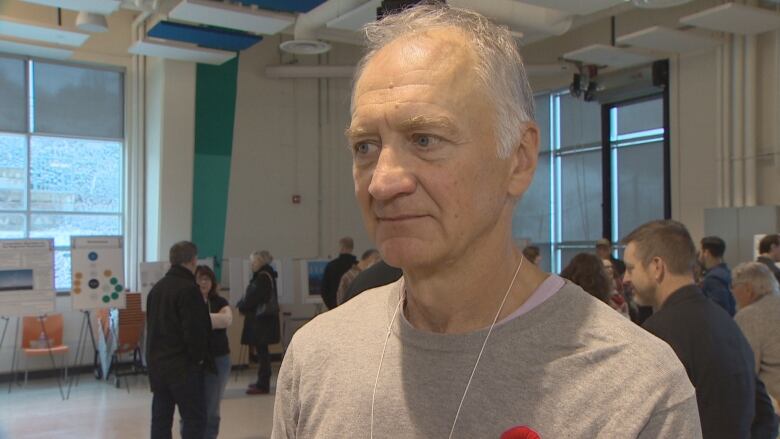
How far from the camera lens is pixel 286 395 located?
120 cm

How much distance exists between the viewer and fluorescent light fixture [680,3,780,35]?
736 cm

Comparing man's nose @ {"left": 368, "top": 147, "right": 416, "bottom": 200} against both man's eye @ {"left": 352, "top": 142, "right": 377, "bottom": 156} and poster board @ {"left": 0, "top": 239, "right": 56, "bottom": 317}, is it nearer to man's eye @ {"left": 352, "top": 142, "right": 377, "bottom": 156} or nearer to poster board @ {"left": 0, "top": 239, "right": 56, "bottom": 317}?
man's eye @ {"left": 352, "top": 142, "right": 377, "bottom": 156}

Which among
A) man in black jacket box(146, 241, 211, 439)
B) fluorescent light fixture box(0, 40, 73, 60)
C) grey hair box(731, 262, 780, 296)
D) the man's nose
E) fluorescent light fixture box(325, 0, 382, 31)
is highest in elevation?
fluorescent light fixture box(0, 40, 73, 60)

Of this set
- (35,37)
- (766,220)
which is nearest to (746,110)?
(766,220)

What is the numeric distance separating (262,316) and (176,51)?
344cm

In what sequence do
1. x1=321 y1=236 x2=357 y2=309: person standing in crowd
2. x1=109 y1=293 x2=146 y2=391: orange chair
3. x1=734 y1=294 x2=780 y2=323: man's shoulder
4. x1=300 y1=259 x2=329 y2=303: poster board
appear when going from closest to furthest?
x1=734 y1=294 x2=780 y2=323: man's shoulder, x1=321 y1=236 x2=357 y2=309: person standing in crowd, x1=109 y1=293 x2=146 y2=391: orange chair, x1=300 y1=259 x2=329 y2=303: poster board

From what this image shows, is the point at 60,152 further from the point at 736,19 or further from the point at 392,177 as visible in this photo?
the point at 392,177

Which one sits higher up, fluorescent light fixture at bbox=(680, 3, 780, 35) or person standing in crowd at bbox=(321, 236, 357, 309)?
fluorescent light fixture at bbox=(680, 3, 780, 35)

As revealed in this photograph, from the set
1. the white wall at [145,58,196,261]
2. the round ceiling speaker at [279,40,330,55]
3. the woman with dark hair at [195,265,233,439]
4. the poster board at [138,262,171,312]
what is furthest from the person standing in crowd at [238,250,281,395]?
the round ceiling speaker at [279,40,330,55]

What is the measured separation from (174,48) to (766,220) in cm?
715

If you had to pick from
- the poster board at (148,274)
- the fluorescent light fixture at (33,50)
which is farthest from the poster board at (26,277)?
the fluorescent light fixture at (33,50)

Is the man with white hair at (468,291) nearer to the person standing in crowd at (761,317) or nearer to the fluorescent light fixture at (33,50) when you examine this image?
the person standing in crowd at (761,317)

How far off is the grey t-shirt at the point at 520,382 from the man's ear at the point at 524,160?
6.4 inches

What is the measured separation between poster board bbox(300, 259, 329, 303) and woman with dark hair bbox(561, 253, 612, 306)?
22.0 ft
